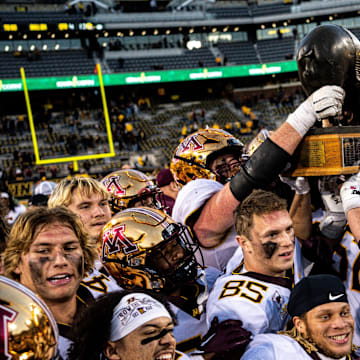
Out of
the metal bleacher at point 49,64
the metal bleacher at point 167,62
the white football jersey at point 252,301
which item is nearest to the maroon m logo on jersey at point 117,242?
the white football jersey at point 252,301

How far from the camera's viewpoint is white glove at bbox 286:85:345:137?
1.78m

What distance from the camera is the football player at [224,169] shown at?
1.81 meters

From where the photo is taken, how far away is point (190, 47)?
27203 mm

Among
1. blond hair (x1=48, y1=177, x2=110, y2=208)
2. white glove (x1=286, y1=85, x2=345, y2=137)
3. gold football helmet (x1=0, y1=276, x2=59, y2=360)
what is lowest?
gold football helmet (x1=0, y1=276, x2=59, y2=360)

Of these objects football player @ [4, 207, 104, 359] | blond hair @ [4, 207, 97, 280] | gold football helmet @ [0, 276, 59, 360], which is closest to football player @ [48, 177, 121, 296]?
blond hair @ [4, 207, 97, 280]

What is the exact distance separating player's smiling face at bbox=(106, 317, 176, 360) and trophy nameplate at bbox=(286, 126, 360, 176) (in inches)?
35.0

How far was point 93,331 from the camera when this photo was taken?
4.68ft

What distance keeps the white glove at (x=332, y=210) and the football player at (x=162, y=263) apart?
2.40 ft

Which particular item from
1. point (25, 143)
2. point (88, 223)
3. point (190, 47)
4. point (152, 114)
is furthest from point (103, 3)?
point (88, 223)

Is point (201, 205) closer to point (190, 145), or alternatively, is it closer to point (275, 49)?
point (190, 145)

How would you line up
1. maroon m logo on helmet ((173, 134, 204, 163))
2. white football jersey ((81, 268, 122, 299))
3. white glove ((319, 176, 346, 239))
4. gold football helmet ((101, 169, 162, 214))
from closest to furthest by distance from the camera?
white football jersey ((81, 268, 122, 299)) < white glove ((319, 176, 346, 239)) < maroon m logo on helmet ((173, 134, 204, 163)) < gold football helmet ((101, 169, 162, 214))

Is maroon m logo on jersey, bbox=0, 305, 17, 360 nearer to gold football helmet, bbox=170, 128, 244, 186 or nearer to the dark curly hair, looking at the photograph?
the dark curly hair

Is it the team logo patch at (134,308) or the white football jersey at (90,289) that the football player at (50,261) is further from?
the team logo patch at (134,308)

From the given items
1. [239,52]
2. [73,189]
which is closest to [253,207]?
[73,189]
